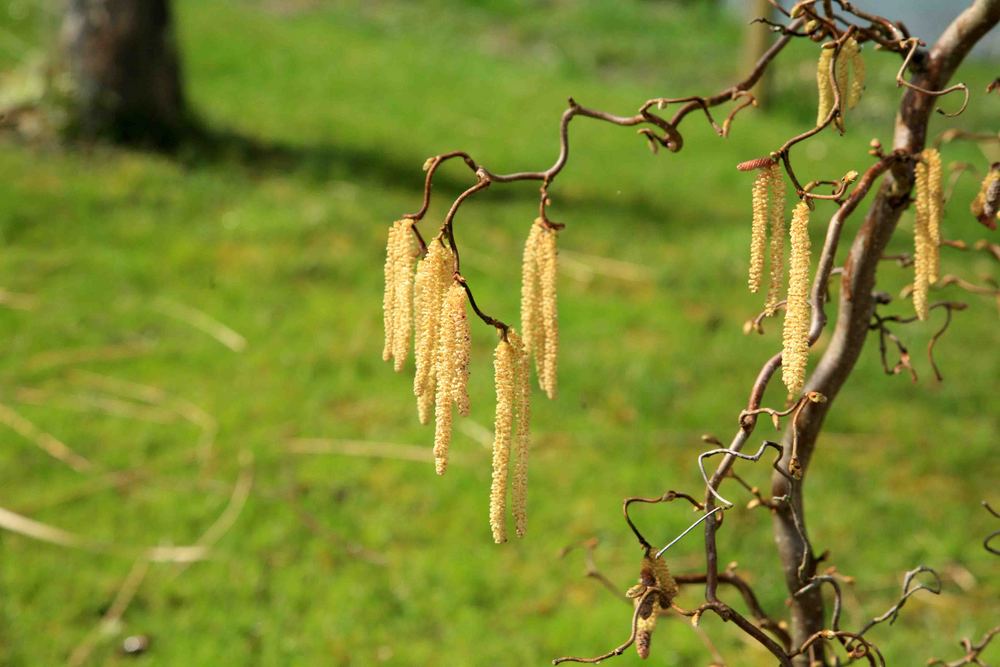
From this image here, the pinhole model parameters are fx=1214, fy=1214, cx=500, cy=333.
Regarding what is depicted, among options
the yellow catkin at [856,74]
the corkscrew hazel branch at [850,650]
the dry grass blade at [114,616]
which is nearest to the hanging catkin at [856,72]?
the yellow catkin at [856,74]

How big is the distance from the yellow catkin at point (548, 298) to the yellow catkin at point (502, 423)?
0.24ft

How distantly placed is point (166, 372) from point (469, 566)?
62.8 inches

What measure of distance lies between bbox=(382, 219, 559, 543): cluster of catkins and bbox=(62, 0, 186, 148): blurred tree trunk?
16.5ft

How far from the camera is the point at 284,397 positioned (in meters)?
4.36

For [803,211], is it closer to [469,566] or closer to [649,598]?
[649,598]

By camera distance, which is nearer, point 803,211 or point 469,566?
point 803,211

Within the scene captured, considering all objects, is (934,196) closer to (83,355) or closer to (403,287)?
(403,287)

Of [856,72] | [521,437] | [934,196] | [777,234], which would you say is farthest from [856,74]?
[521,437]

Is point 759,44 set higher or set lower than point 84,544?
higher

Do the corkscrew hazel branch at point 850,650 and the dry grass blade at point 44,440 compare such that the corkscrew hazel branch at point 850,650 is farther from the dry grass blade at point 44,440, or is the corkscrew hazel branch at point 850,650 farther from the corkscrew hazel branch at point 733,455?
the dry grass blade at point 44,440

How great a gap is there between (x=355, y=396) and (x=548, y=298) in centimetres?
291

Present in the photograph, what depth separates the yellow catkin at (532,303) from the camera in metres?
1.57

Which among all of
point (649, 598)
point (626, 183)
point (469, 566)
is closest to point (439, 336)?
point (649, 598)

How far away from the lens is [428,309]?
58.4 inches
